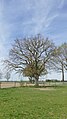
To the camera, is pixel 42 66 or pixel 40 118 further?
pixel 42 66

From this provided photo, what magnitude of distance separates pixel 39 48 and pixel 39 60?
9.32ft

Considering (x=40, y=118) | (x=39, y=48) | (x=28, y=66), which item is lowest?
(x=40, y=118)

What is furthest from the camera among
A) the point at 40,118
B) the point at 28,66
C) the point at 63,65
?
the point at 63,65

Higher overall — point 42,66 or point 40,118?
point 42,66

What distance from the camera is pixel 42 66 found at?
58.2 metres

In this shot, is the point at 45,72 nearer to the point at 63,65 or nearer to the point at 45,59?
the point at 45,59

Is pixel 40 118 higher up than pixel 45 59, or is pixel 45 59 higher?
pixel 45 59

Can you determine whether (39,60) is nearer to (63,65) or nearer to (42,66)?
(42,66)

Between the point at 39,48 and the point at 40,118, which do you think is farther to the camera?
the point at 39,48

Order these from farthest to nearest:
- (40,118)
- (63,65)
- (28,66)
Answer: (63,65) < (28,66) < (40,118)

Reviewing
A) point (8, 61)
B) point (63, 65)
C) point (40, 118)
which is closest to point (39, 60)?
point (8, 61)

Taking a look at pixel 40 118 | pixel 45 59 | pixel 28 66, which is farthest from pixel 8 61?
pixel 40 118

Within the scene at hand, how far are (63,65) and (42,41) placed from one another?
1971cm

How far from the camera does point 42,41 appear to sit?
58.8 m
